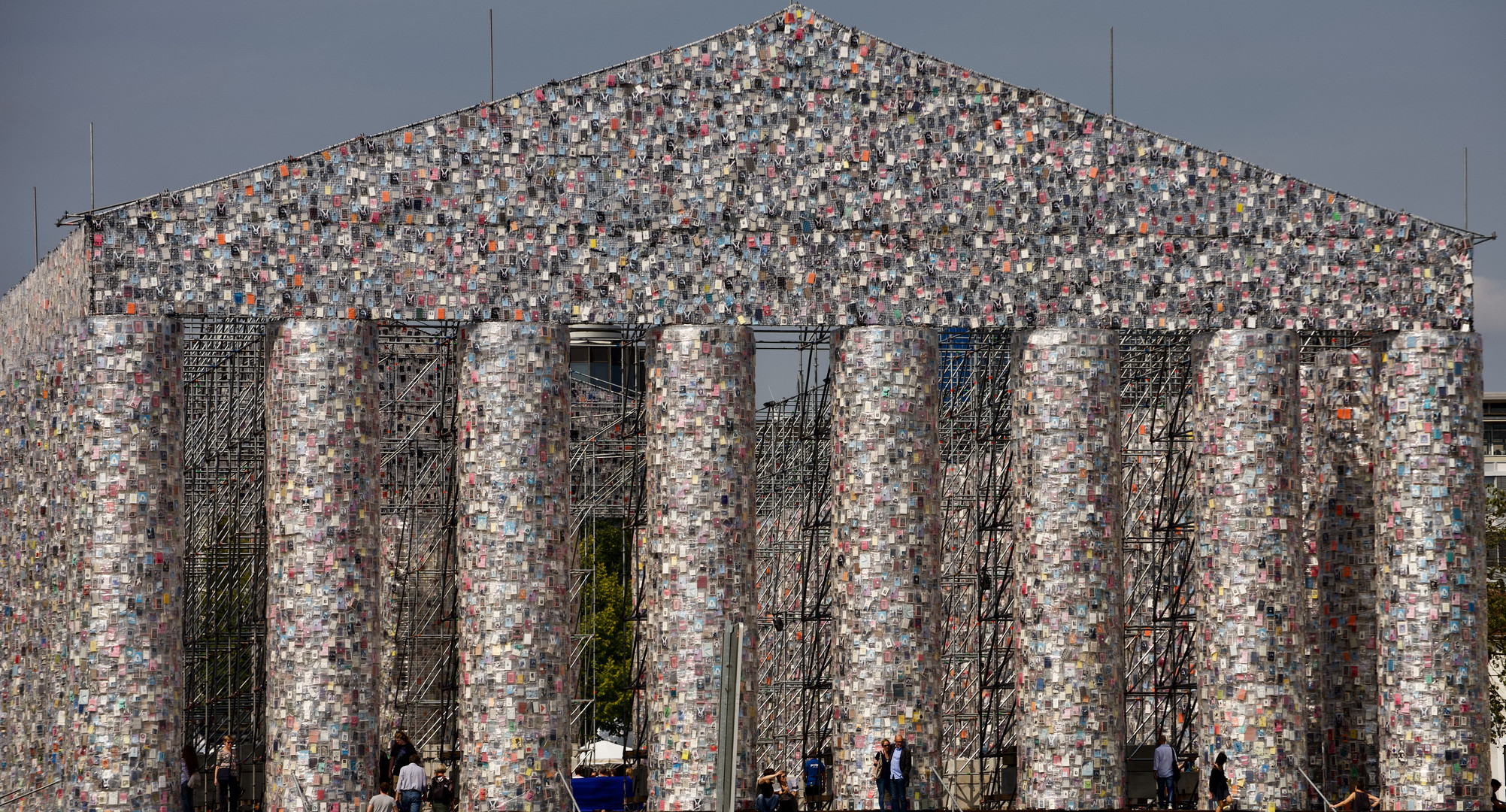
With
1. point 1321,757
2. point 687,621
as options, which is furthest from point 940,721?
point 1321,757

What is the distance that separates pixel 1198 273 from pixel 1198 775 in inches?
301

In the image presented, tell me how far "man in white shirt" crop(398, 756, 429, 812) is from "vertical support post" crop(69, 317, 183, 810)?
3.09m

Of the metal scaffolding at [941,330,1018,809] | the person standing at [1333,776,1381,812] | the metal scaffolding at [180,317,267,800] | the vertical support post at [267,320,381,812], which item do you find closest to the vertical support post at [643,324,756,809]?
the metal scaffolding at [941,330,1018,809]

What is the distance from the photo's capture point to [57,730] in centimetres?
2544

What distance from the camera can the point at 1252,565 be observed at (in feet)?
87.9

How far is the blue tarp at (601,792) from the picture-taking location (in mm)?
27531

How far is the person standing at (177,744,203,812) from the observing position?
24891 mm

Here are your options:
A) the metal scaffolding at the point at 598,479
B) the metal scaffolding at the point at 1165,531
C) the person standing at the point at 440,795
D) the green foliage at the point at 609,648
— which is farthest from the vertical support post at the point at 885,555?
the green foliage at the point at 609,648

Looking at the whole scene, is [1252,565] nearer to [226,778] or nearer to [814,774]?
[814,774]

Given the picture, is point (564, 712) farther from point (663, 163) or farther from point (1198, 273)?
point (1198, 273)

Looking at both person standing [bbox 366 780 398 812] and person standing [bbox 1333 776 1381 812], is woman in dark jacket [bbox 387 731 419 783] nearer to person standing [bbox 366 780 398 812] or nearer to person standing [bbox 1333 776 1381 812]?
person standing [bbox 366 780 398 812]

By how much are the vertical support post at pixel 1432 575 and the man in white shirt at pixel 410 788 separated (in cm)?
1423

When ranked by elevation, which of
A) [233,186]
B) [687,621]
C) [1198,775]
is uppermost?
[233,186]

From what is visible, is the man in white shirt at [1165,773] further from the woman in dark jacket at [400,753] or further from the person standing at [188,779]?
the person standing at [188,779]
